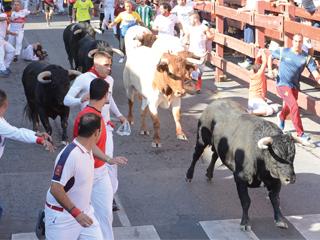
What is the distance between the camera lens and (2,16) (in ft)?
51.2

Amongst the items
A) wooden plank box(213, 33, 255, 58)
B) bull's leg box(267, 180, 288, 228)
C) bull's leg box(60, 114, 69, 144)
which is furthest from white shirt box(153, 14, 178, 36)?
bull's leg box(267, 180, 288, 228)

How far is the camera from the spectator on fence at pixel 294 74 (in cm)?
1020

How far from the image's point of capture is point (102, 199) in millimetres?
5898

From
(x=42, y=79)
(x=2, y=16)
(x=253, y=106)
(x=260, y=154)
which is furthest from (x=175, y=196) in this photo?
(x=2, y=16)

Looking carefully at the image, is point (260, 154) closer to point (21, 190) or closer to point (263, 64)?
point (21, 190)

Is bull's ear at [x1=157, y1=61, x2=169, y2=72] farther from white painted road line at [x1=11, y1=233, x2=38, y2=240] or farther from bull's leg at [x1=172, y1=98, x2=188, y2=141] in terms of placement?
white painted road line at [x1=11, y1=233, x2=38, y2=240]

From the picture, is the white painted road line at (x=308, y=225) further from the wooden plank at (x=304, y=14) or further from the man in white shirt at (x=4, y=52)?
the man in white shirt at (x=4, y=52)

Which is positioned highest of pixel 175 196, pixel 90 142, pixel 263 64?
pixel 90 142

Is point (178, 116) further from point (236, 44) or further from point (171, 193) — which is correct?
point (236, 44)

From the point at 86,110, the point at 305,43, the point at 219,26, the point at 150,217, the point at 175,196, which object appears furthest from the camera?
the point at 219,26

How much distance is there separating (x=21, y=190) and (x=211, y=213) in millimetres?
2580

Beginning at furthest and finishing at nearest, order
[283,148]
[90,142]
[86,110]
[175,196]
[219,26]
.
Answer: [219,26] < [175,196] < [283,148] < [86,110] < [90,142]

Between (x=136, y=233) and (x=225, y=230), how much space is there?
101 centimetres

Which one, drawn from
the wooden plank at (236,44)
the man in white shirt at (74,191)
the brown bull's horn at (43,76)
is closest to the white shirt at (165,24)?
the wooden plank at (236,44)
